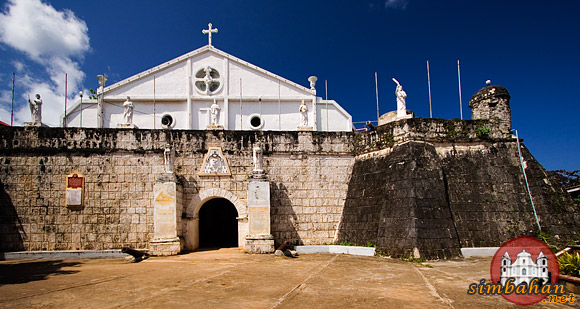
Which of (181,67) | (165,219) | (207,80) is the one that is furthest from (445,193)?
(181,67)

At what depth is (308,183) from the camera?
48.9 ft

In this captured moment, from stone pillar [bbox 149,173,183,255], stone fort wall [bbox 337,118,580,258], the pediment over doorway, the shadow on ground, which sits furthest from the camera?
the pediment over doorway

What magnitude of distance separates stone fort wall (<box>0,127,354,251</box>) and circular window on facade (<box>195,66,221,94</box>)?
30.6 feet

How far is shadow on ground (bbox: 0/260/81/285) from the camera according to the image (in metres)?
8.95

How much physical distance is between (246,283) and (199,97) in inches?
666

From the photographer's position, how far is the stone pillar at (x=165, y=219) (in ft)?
41.8

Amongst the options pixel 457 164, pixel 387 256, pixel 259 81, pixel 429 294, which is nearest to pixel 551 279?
pixel 429 294

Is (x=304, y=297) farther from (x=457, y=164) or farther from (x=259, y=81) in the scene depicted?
(x=259, y=81)

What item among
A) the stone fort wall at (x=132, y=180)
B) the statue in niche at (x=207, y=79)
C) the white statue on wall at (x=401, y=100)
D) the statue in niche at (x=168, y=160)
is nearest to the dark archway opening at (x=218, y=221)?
the stone fort wall at (x=132, y=180)

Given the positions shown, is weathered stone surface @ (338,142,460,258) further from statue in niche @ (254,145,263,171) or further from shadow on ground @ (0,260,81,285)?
shadow on ground @ (0,260,81,285)

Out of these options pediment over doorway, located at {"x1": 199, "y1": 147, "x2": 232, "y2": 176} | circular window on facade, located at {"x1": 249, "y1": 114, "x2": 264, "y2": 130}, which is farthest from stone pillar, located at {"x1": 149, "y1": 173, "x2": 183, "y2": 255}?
circular window on facade, located at {"x1": 249, "y1": 114, "x2": 264, "y2": 130}

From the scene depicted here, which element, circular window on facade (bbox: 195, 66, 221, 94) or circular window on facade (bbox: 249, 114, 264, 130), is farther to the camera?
circular window on facade (bbox: 249, 114, 264, 130)

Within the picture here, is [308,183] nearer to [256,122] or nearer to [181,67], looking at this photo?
[256,122]

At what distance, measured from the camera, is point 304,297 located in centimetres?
686
